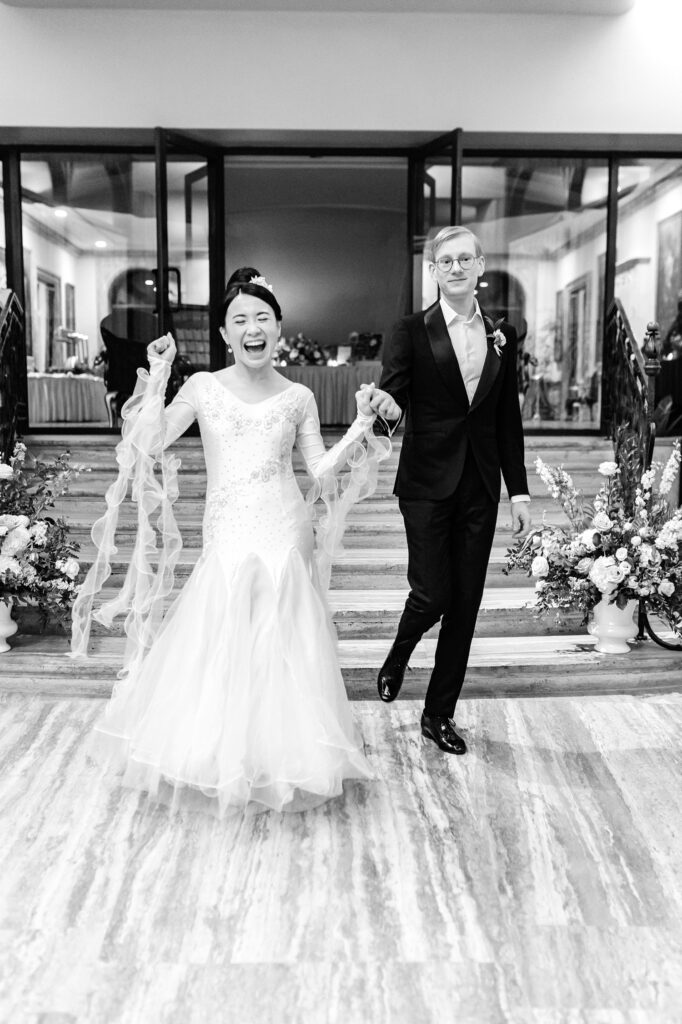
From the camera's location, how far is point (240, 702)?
271cm

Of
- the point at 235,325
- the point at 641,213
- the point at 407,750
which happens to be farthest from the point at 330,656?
the point at 641,213

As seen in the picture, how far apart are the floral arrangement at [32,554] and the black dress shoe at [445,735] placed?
6.14 ft

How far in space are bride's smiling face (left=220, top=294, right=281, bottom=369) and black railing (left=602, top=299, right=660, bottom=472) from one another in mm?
2777

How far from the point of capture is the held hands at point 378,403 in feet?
9.29

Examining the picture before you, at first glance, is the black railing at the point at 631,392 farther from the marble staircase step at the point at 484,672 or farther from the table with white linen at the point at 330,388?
the table with white linen at the point at 330,388

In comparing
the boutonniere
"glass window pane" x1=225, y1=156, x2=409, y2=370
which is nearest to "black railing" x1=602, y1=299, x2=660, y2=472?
the boutonniere

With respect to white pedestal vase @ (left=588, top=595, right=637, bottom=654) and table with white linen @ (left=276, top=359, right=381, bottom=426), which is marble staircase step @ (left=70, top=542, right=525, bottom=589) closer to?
white pedestal vase @ (left=588, top=595, right=637, bottom=654)

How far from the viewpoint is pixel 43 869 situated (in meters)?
2.46

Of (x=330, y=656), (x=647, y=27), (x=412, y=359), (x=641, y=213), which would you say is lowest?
(x=330, y=656)

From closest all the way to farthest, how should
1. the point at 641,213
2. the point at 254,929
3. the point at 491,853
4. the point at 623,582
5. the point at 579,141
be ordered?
the point at 254,929 → the point at 491,853 → the point at 623,582 → the point at 579,141 → the point at 641,213

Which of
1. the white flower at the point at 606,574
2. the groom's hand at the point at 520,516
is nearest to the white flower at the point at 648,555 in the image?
the white flower at the point at 606,574

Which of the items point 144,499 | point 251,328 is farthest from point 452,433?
point 144,499

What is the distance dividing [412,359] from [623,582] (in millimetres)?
1749

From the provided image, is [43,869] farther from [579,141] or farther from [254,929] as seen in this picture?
[579,141]
